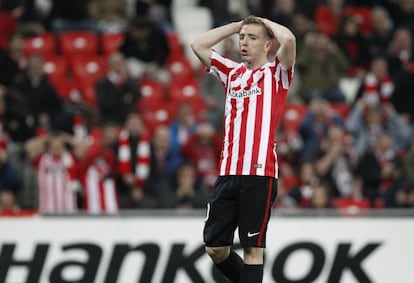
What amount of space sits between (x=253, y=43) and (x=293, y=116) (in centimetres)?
656

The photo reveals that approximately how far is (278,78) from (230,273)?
1393 millimetres

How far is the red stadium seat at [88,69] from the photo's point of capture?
1558 cm

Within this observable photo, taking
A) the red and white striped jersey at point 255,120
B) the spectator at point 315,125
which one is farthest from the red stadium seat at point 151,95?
the red and white striped jersey at point 255,120

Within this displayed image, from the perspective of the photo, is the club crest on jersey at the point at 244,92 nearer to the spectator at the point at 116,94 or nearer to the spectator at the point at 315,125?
the spectator at the point at 315,125

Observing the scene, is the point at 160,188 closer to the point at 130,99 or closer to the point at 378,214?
the point at 130,99

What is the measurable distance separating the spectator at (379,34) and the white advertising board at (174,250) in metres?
6.67

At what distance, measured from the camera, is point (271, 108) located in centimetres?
828

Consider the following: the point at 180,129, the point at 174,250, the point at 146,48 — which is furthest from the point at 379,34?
the point at 174,250

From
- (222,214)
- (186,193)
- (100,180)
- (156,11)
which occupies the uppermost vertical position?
(156,11)

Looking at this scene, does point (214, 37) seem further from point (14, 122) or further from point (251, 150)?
point (14, 122)

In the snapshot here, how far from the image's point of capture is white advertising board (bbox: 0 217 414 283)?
9.92 meters

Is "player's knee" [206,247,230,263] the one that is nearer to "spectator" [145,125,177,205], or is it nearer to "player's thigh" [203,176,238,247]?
"player's thigh" [203,176,238,247]

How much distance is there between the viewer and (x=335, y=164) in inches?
552

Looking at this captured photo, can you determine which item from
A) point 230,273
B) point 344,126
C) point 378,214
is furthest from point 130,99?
point 230,273
